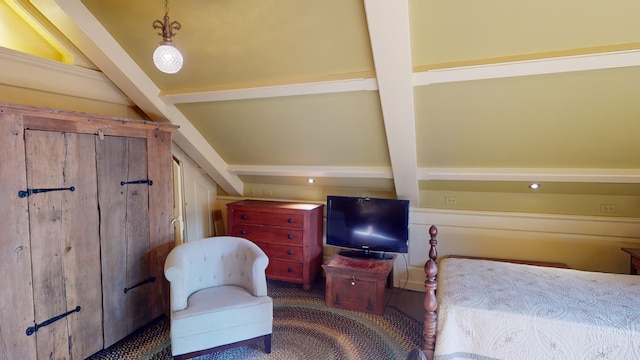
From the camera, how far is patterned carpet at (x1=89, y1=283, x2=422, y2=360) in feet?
8.15

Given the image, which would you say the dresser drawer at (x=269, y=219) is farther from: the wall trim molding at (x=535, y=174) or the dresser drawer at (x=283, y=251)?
the wall trim molding at (x=535, y=174)

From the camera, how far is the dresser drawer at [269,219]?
11.7ft

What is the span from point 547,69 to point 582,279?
4.95 feet

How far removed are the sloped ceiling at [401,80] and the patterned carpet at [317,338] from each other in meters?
1.33

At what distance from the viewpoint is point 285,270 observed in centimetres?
366

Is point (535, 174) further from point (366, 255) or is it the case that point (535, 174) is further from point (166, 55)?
point (166, 55)

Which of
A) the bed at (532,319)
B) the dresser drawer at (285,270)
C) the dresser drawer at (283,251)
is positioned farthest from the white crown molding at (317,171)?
the bed at (532,319)

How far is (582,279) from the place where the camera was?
233cm

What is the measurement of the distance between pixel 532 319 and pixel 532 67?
4.95 ft

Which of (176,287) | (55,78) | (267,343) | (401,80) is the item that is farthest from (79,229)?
(401,80)

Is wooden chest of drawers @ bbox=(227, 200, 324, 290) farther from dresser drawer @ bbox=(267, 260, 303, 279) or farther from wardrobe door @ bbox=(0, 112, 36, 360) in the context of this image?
wardrobe door @ bbox=(0, 112, 36, 360)

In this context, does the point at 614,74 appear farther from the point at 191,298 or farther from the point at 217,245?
the point at 191,298

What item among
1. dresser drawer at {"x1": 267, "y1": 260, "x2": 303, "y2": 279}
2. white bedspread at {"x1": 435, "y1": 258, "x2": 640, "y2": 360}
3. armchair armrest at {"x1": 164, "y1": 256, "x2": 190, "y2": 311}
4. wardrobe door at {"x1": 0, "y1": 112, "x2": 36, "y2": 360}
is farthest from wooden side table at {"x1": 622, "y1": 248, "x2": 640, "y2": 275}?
wardrobe door at {"x1": 0, "y1": 112, "x2": 36, "y2": 360}

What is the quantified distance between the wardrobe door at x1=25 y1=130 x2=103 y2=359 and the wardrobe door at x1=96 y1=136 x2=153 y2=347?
0.23 feet
